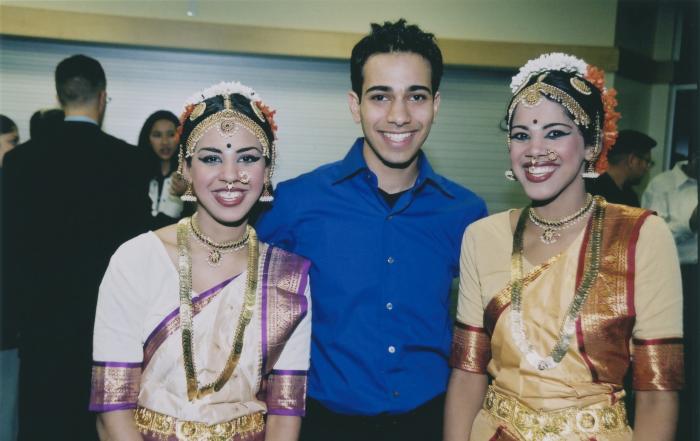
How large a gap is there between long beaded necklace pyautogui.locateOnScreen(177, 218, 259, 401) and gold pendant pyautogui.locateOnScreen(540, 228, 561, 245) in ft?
2.99

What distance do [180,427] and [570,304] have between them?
46.5 inches

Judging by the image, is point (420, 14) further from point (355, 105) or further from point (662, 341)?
point (662, 341)

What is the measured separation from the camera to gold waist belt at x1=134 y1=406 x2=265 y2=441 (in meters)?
1.78

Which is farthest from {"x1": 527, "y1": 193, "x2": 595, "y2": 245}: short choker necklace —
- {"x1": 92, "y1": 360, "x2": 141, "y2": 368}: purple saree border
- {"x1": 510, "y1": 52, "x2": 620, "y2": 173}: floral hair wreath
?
{"x1": 92, "y1": 360, "x2": 141, "y2": 368}: purple saree border

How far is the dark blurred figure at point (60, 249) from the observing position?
2.94 metres

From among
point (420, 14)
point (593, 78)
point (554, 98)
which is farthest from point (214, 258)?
point (420, 14)

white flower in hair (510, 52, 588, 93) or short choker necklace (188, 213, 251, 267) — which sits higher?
white flower in hair (510, 52, 588, 93)

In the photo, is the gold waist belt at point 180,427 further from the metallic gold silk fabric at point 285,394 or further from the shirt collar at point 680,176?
the shirt collar at point 680,176

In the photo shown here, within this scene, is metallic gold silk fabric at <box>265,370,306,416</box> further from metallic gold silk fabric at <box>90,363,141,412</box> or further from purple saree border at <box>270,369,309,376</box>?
metallic gold silk fabric at <box>90,363,141,412</box>

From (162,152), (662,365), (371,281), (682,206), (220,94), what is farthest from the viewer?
(682,206)

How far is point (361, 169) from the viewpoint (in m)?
2.28

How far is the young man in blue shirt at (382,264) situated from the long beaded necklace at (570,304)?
43 centimetres

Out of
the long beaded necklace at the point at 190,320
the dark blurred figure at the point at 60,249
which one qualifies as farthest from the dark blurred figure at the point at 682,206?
the dark blurred figure at the point at 60,249

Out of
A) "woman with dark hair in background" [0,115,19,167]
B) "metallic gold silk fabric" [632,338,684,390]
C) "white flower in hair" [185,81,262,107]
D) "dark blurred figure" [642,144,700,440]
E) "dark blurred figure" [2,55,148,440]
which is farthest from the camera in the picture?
"dark blurred figure" [642,144,700,440]
